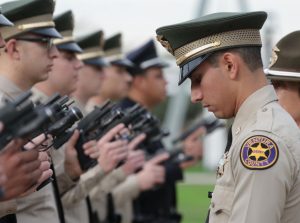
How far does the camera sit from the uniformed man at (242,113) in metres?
4.03

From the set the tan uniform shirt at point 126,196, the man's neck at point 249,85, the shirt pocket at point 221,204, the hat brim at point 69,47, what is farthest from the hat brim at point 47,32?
the tan uniform shirt at point 126,196

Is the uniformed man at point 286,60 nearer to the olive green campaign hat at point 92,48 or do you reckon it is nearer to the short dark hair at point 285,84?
the short dark hair at point 285,84

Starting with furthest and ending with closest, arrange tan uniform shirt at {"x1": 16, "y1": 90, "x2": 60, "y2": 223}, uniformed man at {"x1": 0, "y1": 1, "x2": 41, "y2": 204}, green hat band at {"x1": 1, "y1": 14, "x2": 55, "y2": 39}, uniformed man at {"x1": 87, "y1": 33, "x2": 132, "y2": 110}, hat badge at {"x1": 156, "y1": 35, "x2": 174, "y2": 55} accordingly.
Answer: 1. uniformed man at {"x1": 87, "y1": 33, "x2": 132, "y2": 110}
2. green hat band at {"x1": 1, "y1": 14, "x2": 55, "y2": 39}
3. tan uniform shirt at {"x1": 16, "y1": 90, "x2": 60, "y2": 223}
4. hat badge at {"x1": 156, "y1": 35, "x2": 174, "y2": 55}
5. uniformed man at {"x1": 0, "y1": 1, "x2": 41, "y2": 204}

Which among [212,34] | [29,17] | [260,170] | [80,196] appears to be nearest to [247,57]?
[212,34]

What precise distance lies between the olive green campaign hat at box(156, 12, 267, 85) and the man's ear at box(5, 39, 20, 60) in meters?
1.85

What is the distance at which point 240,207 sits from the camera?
407cm

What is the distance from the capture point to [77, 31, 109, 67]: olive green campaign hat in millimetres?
8992

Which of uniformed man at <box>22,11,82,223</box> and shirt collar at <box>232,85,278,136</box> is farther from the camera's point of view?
uniformed man at <box>22,11,82,223</box>

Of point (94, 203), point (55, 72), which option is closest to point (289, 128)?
point (55, 72)

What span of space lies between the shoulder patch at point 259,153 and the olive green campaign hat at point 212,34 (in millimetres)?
505

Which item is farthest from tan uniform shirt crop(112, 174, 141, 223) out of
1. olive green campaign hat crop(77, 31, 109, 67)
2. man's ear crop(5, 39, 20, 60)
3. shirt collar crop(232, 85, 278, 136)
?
shirt collar crop(232, 85, 278, 136)

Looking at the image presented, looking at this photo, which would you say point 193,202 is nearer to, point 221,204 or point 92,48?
point 92,48

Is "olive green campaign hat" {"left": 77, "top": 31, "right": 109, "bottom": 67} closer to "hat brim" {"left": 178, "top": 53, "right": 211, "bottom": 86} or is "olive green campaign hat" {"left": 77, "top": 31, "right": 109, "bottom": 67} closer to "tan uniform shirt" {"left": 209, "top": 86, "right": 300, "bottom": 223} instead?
"hat brim" {"left": 178, "top": 53, "right": 211, "bottom": 86}

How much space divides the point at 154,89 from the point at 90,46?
140cm
